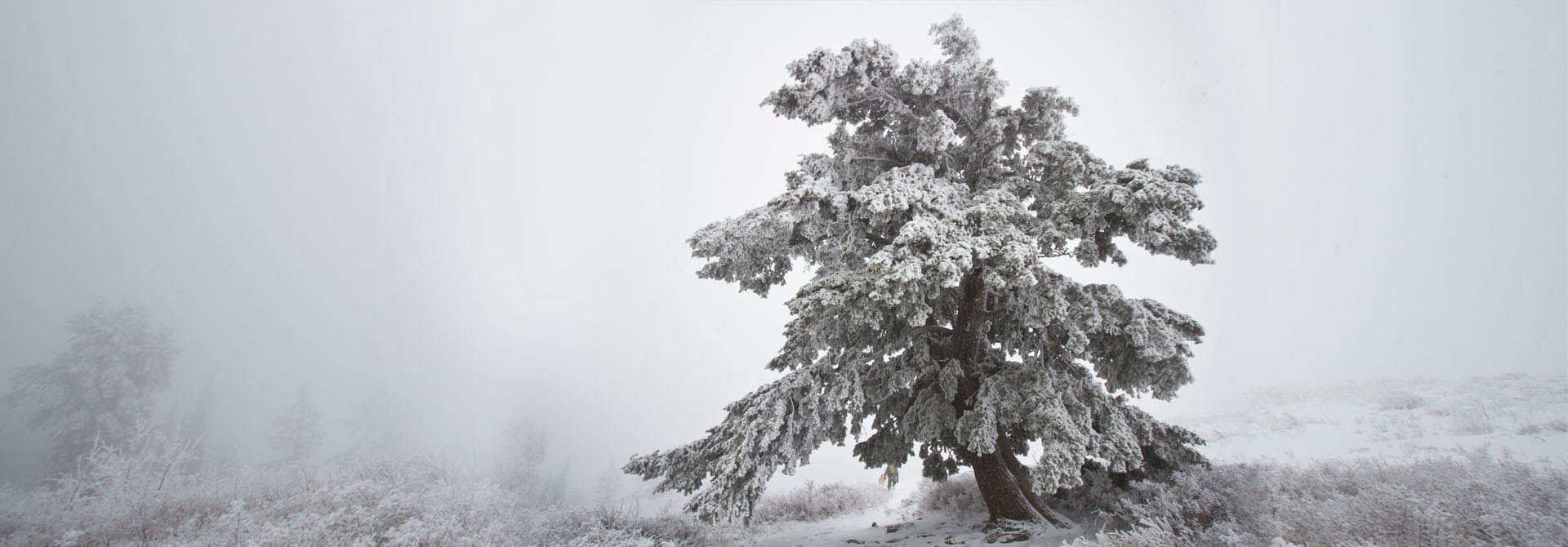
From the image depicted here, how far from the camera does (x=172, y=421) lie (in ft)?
165

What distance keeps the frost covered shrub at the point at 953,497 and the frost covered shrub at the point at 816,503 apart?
1760mm

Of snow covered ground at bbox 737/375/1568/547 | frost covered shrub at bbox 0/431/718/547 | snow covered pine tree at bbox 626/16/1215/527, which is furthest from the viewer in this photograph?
snow covered ground at bbox 737/375/1568/547

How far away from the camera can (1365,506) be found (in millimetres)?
4605

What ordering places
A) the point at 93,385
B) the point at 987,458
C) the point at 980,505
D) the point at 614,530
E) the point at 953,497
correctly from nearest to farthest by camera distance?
1. the point at 614,530
2. the point at 987,458
3. the point at 980,505
4. the point at 953,497
5. the point at 93,385

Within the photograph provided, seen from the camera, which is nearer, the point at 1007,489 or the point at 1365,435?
the point at 1007,489

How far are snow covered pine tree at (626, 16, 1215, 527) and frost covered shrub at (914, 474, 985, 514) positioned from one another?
60.7 inches

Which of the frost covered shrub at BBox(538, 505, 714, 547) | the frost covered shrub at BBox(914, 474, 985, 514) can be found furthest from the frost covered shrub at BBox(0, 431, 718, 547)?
the frost covered shrub at BBox(914, 474, 985, 514)

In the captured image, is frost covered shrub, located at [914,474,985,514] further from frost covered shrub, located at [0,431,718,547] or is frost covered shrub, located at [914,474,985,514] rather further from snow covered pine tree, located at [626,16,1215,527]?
frost covered shrub, located at [0,431,718,547]

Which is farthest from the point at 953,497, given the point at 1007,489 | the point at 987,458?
the point at 987,458

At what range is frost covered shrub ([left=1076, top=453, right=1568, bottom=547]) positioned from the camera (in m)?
4.06

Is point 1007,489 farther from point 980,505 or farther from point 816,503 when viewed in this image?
point 816,503

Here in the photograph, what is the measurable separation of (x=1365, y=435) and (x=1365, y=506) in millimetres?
9222

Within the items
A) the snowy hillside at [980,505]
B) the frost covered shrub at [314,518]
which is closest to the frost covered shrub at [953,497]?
the snowy hillside at [980,505]

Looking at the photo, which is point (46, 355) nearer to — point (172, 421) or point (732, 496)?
point (172, 421)
